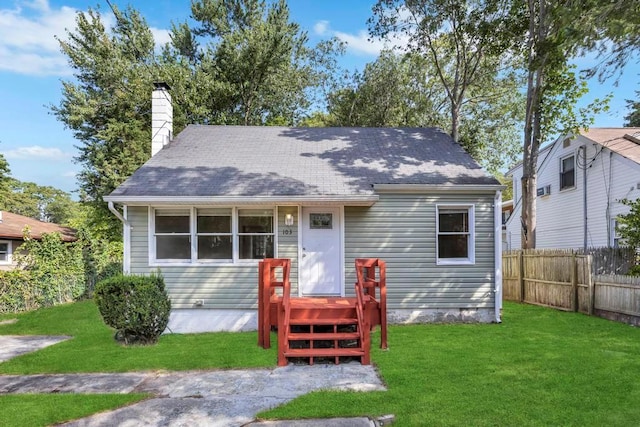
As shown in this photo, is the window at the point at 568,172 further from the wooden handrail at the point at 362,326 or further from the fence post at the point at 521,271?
the wooden handrail at the point at 362,326

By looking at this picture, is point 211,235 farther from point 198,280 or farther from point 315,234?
point 315,234

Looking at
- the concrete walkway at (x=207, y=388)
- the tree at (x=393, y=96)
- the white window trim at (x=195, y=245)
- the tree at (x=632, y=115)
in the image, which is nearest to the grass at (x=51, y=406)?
the concrete walkway at (x=207, y=388)

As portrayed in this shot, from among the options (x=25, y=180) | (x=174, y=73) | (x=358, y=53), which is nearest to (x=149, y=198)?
(x=174, y=73)

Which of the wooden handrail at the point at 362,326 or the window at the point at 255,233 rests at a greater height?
the window at the point at 255,233

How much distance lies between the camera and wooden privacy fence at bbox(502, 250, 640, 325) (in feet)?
26.7

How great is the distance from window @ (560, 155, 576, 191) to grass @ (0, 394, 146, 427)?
49.5ft

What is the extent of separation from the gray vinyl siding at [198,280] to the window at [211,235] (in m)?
0.16

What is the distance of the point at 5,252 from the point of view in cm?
1584

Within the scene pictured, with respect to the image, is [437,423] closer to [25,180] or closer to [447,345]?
[447,345]

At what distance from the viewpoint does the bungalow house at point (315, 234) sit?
7.77 metres

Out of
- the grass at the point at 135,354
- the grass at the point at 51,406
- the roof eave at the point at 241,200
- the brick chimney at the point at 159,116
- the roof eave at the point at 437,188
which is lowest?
the grass at the point at 135,354

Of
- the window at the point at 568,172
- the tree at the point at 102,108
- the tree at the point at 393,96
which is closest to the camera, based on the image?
the window at the point at 568,172

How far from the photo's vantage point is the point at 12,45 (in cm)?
881

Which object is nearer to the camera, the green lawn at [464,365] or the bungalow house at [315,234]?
the green lawn at [464,365]
